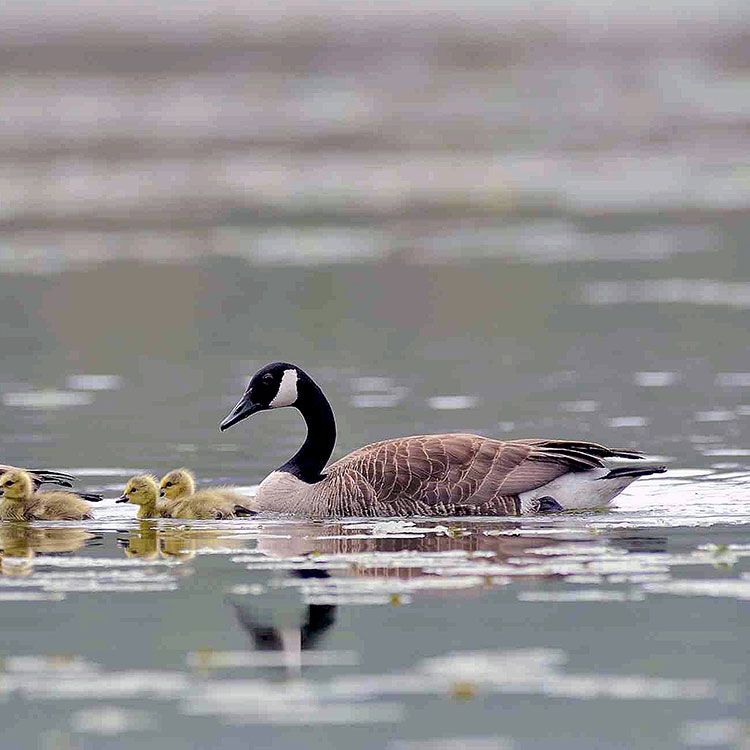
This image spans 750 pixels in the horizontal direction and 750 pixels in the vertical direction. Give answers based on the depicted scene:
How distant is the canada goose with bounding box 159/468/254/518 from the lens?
53.7ft

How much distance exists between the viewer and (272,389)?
17203 mm

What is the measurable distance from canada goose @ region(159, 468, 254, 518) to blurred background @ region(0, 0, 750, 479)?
9.66 ft

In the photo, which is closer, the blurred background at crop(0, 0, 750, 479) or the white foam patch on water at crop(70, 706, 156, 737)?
the white foam patch on water at crop(70, 706, 156, 737)

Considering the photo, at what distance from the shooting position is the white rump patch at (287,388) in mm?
17188

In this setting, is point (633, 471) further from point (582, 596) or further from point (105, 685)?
point (105, 685)

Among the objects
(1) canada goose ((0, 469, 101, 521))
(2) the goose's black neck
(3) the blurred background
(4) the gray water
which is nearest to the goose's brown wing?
(4) the gray water

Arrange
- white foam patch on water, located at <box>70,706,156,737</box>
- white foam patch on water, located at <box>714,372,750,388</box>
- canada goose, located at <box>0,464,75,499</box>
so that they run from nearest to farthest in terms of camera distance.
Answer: white foam patch on water, located at <box>70,706,156,737</box>
canada goose, located at <box>0,464,75,499</box>
white foam patch on water, located at <box>714,372,750,388</box>

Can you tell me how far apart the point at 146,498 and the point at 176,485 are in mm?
338

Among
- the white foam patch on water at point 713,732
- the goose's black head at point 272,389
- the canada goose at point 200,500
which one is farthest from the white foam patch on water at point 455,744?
the goose's black head at point 272,389

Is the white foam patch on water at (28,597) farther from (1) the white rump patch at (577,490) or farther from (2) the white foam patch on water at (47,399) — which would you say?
(2) the white foam patch on water at (47,399)

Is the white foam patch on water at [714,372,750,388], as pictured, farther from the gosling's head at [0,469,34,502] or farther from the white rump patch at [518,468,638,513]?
the gosling's head at [0,469,34,502]

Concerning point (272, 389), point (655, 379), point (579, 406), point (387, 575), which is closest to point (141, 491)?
point (272, 389)

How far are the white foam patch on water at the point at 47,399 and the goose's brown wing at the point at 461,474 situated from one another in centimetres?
716

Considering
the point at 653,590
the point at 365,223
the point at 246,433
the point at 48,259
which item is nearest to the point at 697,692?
the point at 653,590
